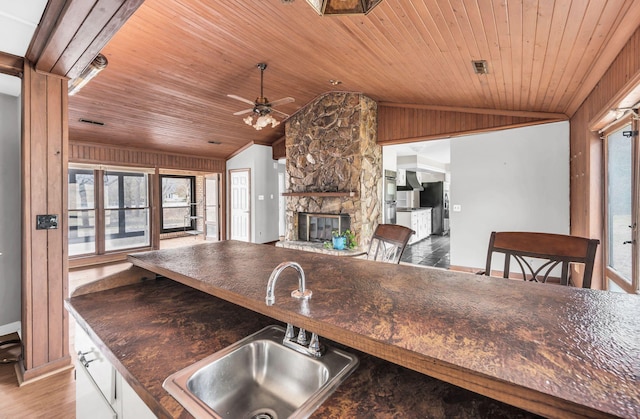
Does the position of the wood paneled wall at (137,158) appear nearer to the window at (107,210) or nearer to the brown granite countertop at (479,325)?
the window at (107,210)

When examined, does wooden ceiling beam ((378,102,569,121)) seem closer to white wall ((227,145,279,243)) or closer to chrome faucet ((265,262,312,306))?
white wall ((227,145,279,243))

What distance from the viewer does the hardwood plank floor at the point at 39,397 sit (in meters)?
1.90

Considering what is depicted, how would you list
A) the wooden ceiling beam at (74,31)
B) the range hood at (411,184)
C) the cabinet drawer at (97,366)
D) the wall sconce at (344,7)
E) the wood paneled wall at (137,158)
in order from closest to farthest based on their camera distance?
the cabinet drawer at (97,366) → the wooden ceiling beam at (74,31) → the wall sconce at (344,7) → the wood paneled wall at (137,158) → the range hood at (411,184)

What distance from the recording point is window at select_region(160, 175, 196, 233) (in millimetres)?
9367

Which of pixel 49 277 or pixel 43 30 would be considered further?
pixel 49 277

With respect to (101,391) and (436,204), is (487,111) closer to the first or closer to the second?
(436,204)

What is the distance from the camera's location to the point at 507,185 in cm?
459

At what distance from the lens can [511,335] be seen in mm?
714

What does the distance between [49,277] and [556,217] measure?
5853 mm

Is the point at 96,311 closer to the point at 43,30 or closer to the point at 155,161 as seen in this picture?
the point at 43,30

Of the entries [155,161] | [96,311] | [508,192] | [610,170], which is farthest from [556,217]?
[155,161]

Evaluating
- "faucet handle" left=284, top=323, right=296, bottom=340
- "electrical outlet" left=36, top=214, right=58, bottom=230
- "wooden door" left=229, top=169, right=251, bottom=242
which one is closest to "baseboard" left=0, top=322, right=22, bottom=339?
"electrical outlet" left=36, top=214, right=58, bottom=230

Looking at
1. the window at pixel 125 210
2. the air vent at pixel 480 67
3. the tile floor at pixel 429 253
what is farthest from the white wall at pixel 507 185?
the window at pixel 125 210

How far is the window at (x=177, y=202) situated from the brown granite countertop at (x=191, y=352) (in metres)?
8.64
